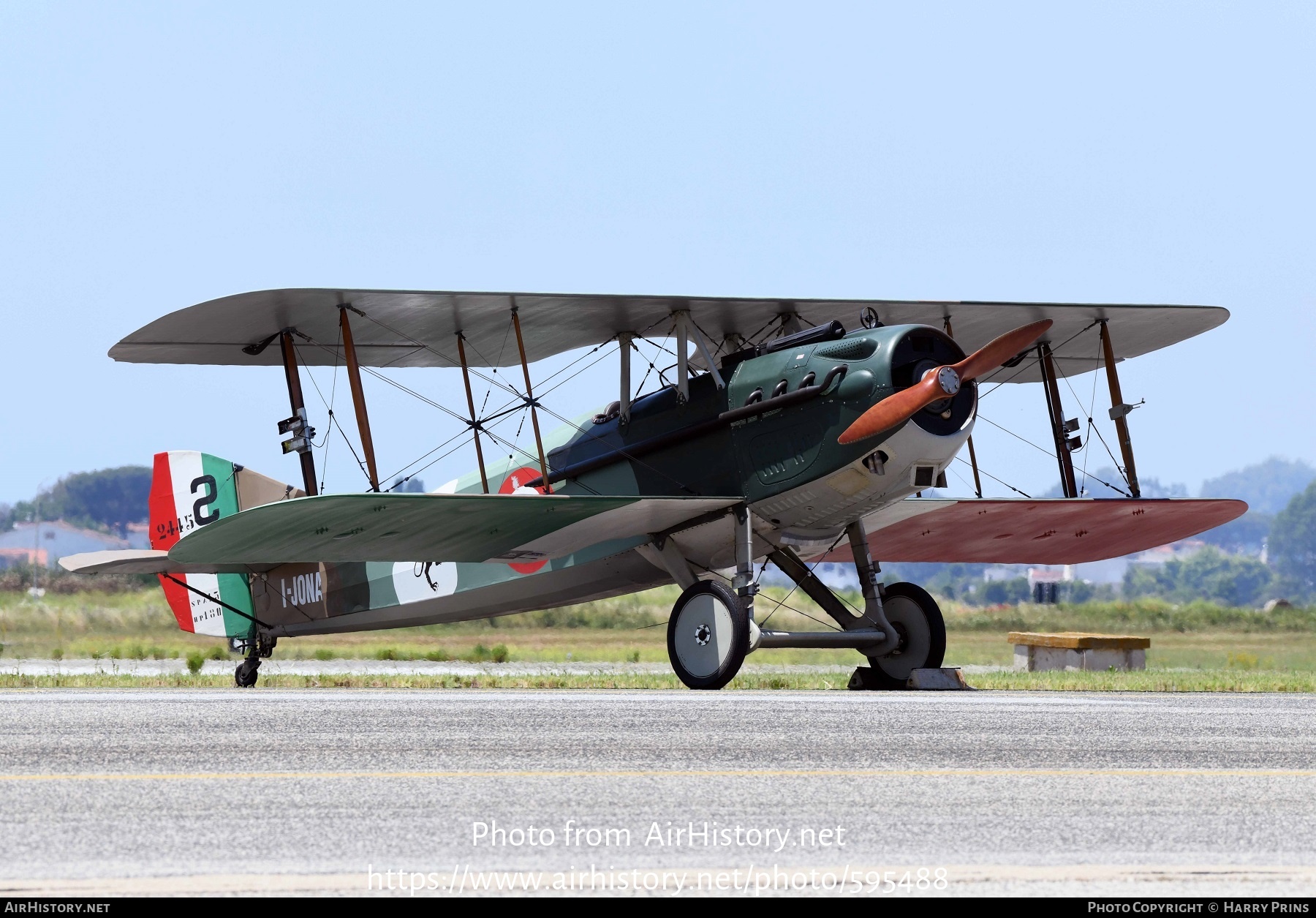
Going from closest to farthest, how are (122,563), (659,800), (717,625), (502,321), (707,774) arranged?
(659,800)
(707,774)
(717,625)
(502,321)
(122,563)

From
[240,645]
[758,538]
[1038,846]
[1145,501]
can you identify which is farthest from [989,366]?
[240,645]

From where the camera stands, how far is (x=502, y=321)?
15.4 m

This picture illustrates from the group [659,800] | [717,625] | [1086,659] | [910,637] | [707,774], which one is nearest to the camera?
[659,800]

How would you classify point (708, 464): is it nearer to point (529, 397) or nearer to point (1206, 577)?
point (529, 397)

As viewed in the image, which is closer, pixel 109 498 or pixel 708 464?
pixel 708 464

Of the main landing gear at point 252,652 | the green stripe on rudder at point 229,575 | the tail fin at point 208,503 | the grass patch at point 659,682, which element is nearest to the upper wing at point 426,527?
the grass patch at point 659,682

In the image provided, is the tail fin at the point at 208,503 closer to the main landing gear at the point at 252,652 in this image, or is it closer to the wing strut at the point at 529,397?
the main landing gear at the point at 252,652

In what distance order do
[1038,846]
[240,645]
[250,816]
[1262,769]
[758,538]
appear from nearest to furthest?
[1038,846] < [250,816] < [1262,769] < [758,538] < [240,645]

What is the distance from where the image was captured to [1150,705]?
445 inches

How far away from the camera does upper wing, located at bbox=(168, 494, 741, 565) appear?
13023mm

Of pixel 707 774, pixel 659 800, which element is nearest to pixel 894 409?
pixel 707 774

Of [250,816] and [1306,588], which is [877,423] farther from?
[1306,588]

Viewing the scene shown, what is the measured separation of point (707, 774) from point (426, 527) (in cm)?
771

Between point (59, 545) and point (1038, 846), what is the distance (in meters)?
138
